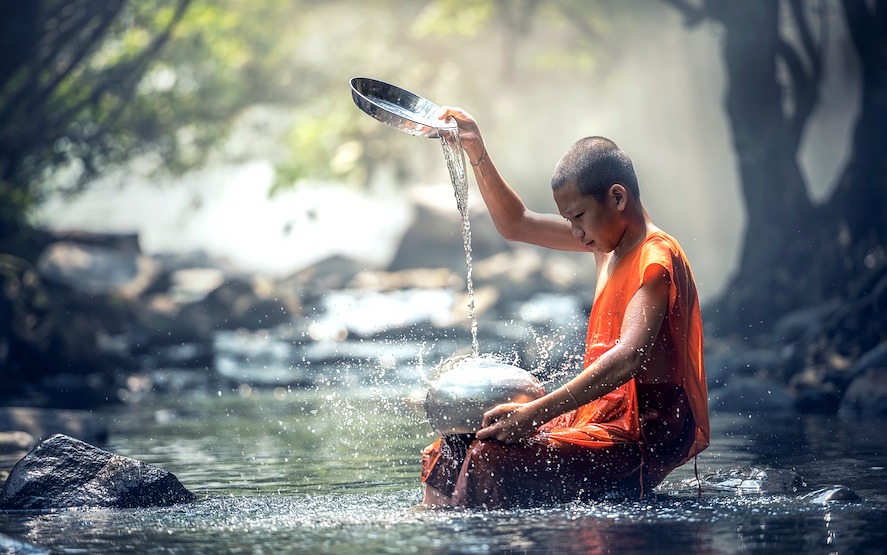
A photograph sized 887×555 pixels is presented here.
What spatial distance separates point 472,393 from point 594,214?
0.93 metres

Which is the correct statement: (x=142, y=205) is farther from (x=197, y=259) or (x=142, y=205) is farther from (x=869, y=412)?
(x=869, y=412)

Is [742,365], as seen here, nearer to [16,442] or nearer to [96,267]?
[16,442]

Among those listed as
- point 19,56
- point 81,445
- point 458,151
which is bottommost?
point 81,445

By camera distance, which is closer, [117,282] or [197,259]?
[117,282]

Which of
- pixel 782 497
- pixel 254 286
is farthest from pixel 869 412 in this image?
pixel 254 286

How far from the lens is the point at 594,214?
542 cm

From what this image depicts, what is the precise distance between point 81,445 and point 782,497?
11.7ft

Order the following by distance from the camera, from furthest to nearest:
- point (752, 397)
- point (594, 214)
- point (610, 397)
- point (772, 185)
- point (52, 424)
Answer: point (772, 185) < point (752, 397) < point (52, 424) < point (610, 397) < point (594, 214)

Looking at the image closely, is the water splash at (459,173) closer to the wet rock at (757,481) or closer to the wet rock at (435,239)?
the wet rock at (757,481)

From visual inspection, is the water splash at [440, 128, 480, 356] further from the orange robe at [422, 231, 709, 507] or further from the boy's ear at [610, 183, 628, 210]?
the boy's ear at [610, 183, 628, 210]

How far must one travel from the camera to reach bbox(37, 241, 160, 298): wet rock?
83.1 ft

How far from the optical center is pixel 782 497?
5.79 meters

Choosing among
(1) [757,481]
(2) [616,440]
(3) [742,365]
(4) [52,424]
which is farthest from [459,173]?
(3) [742,365]

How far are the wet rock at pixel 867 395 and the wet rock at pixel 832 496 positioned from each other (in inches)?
213
